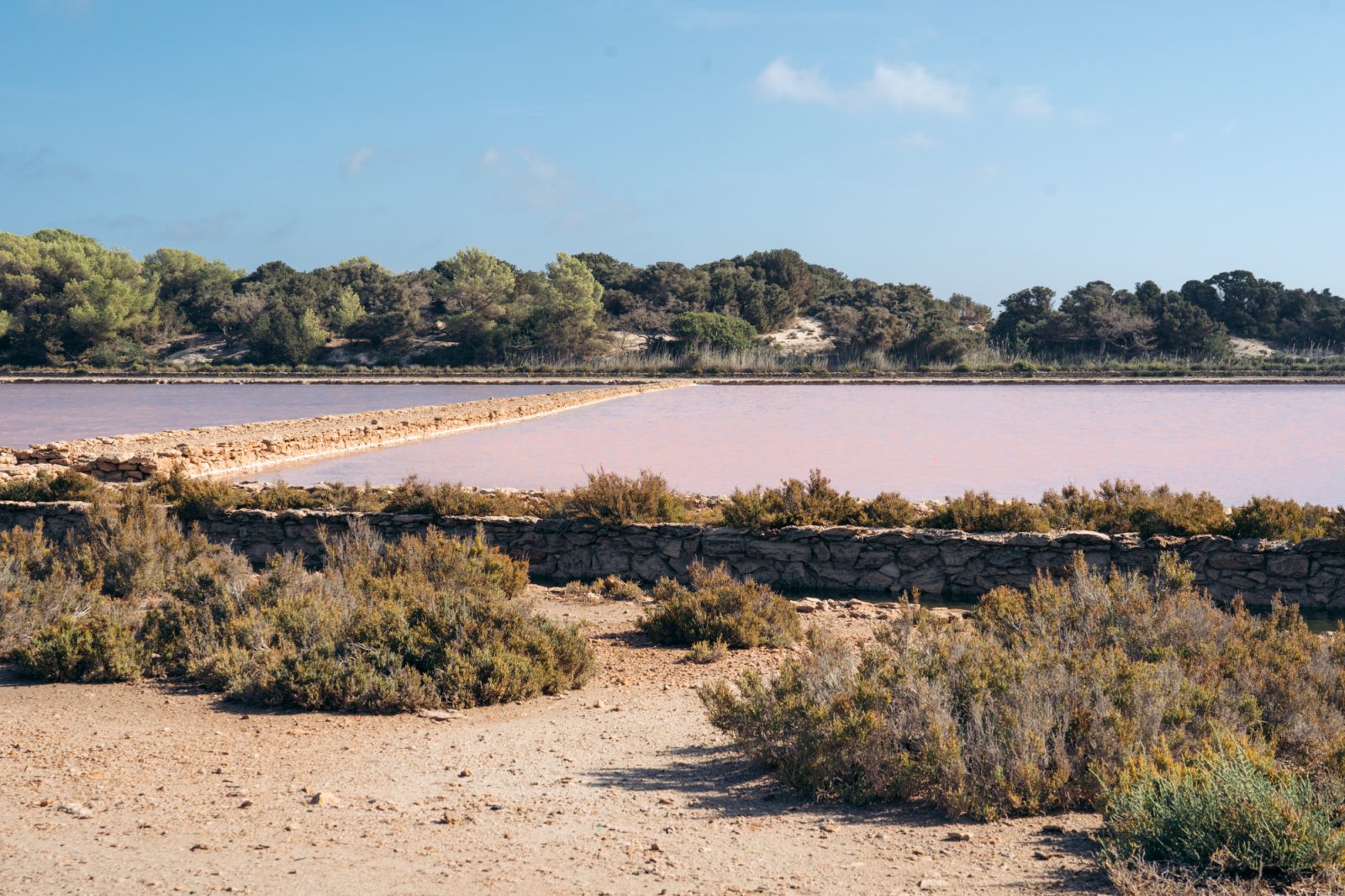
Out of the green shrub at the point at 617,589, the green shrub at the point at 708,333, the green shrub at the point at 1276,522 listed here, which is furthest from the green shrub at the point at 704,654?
the green shrub at the point at 708,333

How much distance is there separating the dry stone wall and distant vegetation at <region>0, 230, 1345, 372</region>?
3740 cm

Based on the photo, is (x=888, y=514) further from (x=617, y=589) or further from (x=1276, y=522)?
(x=1276, y=522)

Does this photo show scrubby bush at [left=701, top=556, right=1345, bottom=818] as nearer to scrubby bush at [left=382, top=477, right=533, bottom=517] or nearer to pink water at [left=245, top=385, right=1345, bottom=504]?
scrubby bush at [left=382, top=477, right=533, bottom=517]

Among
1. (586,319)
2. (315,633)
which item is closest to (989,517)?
(315,633)

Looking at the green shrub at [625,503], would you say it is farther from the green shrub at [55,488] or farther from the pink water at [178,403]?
the pink water at [178,403]

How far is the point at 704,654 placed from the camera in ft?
23.0

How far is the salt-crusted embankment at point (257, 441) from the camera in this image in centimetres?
1547

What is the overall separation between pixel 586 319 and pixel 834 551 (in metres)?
47.8

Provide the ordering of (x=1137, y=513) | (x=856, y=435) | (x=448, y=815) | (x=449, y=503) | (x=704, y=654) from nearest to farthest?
(x=448, y=815) < (x=704, y=654) < (x=1137, y=513) < (x=449, y=503) < (x=856, y=435)

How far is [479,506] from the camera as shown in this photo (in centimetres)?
1058

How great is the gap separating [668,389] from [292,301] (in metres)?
29.8

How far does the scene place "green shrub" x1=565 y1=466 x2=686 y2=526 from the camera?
32.7 feet

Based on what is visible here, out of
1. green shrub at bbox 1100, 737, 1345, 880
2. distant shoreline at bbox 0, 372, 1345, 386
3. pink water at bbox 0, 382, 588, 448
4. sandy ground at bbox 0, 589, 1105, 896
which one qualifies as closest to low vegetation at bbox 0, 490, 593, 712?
sandy ground at bbox 0, 589, 1105, 896

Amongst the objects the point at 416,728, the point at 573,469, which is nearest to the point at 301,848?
the point at 416,728
